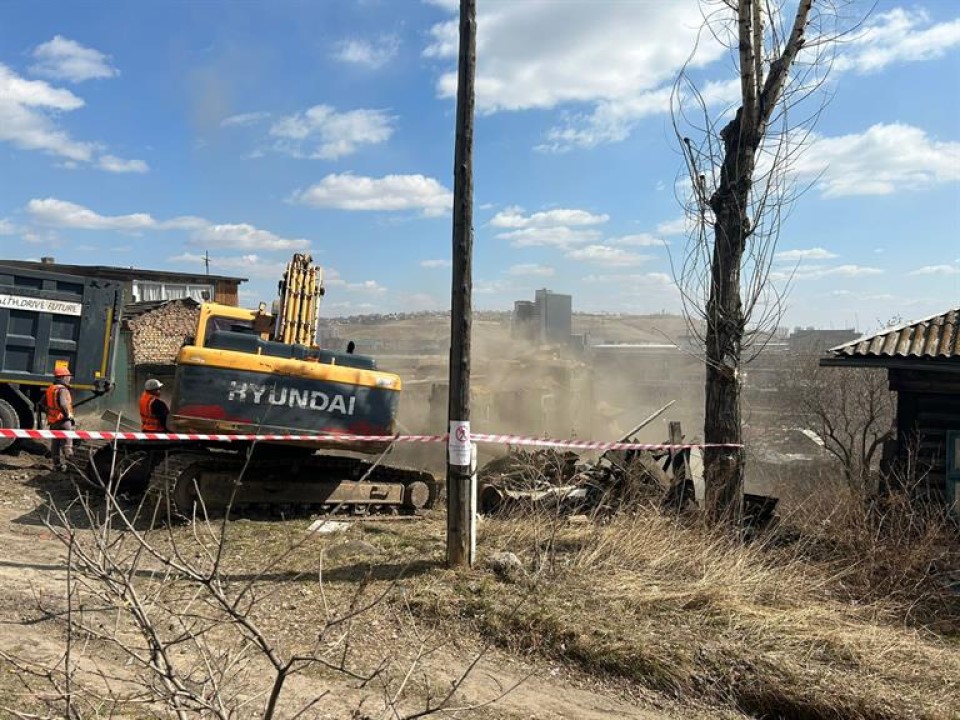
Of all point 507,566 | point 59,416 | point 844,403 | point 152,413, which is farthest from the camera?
point 844,403

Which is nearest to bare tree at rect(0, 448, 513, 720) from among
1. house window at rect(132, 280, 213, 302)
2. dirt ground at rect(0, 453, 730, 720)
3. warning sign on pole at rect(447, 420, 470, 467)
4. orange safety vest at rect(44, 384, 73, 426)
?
dirt ground at rect(0, 453, 730, 720)

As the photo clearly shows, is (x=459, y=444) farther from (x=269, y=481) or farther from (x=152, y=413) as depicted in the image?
(x=152, y=413)

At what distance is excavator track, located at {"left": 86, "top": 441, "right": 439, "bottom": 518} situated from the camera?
8.55 meters

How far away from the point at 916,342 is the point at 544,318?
81.7ft

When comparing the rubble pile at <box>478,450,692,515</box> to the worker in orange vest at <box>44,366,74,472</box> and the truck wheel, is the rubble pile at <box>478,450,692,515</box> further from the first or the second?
the truck wheel

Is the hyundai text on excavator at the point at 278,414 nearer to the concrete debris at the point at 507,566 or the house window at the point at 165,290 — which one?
the concrete debris at the point at 507,566

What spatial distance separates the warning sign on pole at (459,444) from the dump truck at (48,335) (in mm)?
8880

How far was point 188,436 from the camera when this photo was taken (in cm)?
Result: 768

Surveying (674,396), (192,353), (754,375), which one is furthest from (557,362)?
(192,353)

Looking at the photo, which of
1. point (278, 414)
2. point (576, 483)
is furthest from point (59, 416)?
point (576, 483)

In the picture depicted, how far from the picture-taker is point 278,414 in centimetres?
827

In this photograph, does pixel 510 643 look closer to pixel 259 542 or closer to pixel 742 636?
pixel 742 636

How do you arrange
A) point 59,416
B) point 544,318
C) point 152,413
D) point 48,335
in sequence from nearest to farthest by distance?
point 152,413 → point 59,416 → point 48,335 → point 544,318

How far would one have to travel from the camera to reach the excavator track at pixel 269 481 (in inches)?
337
